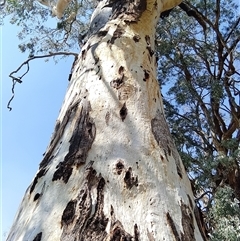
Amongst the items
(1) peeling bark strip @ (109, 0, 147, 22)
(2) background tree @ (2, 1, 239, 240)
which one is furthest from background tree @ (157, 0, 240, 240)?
(1) peeling bark strip @ (109, 0, 147, 22)

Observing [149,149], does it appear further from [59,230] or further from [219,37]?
[219,37]

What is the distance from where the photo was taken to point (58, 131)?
1.11 meters

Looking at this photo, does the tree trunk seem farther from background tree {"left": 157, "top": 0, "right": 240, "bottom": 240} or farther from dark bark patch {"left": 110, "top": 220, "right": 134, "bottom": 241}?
background tree {"left": 157, "top": 0, "right": 240, "bottom": 240}

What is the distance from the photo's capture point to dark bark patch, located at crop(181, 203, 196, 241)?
789 mm

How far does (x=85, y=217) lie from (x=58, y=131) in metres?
0.45

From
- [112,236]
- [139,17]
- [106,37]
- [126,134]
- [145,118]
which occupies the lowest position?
[112,236]

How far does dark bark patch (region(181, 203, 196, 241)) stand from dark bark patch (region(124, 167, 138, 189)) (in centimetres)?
14

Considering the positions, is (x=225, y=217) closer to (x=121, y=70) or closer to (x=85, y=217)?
(x=121, y=70)

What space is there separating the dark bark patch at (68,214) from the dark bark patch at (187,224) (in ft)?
0.82

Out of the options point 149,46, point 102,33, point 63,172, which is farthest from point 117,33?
point 63,172

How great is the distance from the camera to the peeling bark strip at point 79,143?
87cm

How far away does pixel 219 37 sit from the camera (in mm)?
5797

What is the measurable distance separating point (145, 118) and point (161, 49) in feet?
16.2

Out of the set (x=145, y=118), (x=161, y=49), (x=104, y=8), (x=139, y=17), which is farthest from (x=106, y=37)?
(x=161, y=49)
